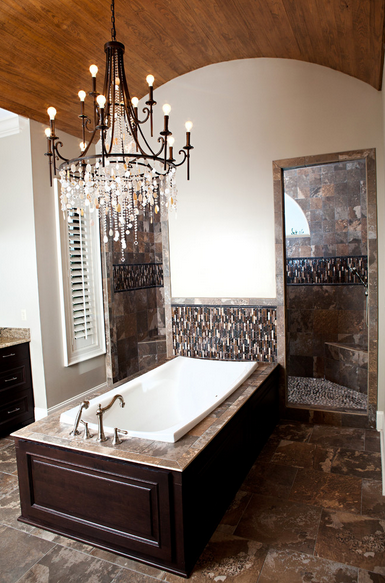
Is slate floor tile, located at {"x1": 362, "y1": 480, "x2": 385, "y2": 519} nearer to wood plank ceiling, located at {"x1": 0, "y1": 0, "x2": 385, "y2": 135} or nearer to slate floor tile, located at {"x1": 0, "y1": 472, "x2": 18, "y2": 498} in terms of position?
slate floor tile, located at {"x1": 0, "y1": 472, "x2": 18, "y2": 498}

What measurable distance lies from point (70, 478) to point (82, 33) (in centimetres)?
292

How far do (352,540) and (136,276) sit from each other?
141 inches

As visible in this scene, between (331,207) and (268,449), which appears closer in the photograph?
(268,449)

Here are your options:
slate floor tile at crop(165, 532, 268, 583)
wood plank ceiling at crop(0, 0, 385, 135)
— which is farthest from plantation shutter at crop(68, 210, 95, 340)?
slate floor tile at crop(165, 532, 268, 583)

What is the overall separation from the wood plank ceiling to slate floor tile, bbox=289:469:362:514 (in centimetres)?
280

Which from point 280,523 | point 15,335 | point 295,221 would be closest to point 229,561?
point 280,523

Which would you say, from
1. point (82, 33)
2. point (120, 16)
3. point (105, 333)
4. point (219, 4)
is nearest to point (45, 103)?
point (82, 33)

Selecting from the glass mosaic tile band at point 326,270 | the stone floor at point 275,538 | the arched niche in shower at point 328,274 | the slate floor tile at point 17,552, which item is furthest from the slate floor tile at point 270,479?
the glass mosaic tile band at point 326,270

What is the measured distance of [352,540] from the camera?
221 cm

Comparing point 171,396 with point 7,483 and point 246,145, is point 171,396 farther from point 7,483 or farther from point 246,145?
point 246,145

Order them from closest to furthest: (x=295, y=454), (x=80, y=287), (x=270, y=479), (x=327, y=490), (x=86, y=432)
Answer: (x=86, y=432), (x=327, y=490), (x=270, y=479), (x=295, y=454), (x=80, y=287)

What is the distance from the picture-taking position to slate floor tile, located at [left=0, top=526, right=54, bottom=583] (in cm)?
205

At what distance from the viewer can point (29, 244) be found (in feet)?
12.5

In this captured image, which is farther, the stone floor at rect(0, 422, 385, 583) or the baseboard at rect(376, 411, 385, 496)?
the baseboard at rect(376, 411, 385, 496)
